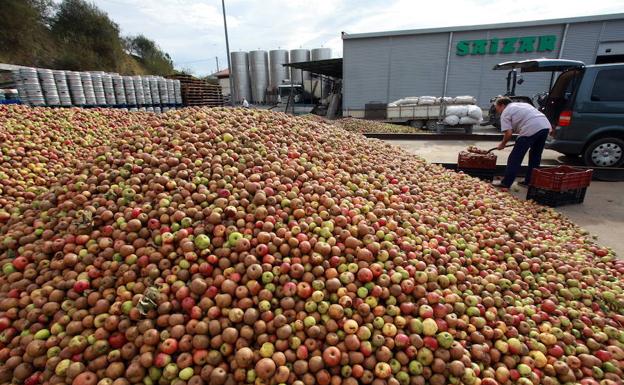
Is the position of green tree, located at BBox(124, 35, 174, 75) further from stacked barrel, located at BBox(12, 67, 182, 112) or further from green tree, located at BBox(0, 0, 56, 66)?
stacked barrel, located at BBox(12, 67, 182, 112)

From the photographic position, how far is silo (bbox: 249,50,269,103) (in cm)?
4109

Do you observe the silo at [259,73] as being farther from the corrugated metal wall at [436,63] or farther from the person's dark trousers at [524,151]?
the person's dark trousers at [524,151]

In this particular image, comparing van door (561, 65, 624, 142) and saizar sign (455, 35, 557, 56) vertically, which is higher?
saizar sign (455, 35, 557, 56)

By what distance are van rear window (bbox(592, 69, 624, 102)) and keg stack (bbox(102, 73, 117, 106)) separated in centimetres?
1532

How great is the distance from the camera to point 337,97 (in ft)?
91.4

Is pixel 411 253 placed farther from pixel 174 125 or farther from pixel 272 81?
pixel 272 81

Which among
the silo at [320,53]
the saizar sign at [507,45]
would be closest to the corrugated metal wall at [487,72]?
the saizar sign at [507,45]

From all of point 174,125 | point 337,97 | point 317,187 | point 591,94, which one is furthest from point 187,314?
point 337,97

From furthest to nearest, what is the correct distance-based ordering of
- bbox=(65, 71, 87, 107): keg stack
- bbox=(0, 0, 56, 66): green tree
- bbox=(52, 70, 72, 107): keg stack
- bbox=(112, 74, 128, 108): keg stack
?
1. bbox=(0, 0, 56, 66): green tree
2. bbox=(112, 74, 128, 108): keg stack
3. bbox=(65, 71, 87, 107): keg stack
4. bbox=(52, 70, 72, 107): keg stack

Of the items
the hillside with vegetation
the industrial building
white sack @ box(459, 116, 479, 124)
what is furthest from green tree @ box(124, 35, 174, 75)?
white sack @ box(459, 116, 479, 124)

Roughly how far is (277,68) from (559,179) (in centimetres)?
4037

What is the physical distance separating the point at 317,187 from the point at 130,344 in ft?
6.80

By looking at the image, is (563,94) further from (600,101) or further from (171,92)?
(171,92)

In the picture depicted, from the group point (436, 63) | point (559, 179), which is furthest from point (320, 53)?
point (559, 179)
